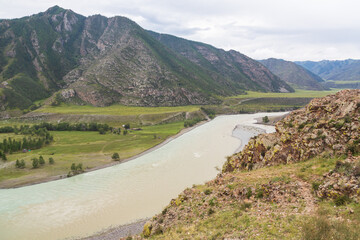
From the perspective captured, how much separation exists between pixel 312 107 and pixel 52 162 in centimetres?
6728

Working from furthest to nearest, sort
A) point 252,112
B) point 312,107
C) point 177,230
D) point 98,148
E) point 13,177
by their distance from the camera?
1. point 252,112
2. point 98,148
3. point 13,177
4. point 312,107
5. point 177,230

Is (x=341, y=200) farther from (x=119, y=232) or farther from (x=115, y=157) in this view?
(x=115, y=157)

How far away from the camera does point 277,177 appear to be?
18.4 meters

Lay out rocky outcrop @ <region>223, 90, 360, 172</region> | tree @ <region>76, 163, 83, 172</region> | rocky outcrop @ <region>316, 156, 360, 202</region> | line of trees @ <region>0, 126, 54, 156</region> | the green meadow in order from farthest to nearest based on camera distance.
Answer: line of trees @ <region>0, 126, 54, 156</region>
tree @ <region>76, 163, 83, 172</region>
the green meadow
rocky outcrop @ <region>223, 90, 360, 172</region>
rocky outcrop @ <region>316, 156, 360, 202</region>

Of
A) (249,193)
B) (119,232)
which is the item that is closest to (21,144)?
(119,232)

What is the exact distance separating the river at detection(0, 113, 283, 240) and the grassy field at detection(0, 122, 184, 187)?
18.1 ft

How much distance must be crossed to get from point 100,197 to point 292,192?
38.2 m

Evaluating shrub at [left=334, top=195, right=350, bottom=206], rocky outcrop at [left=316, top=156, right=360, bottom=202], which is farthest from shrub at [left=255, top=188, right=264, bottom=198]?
shrub at [left=334, top=195, right=350, bottom=206]

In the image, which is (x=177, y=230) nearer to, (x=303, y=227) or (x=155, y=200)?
(x=303, y=227)

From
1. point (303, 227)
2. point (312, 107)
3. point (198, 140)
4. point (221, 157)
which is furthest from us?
point (198, 140)

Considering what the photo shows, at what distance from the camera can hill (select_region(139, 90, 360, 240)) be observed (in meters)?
12.8

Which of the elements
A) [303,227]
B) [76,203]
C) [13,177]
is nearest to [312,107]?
[303,227]

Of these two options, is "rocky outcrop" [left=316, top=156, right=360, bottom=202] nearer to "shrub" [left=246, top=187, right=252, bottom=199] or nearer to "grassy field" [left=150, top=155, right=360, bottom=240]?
"grassy field" [left=150, top=155, right=360, bottom=240]

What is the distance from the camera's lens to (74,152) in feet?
253
